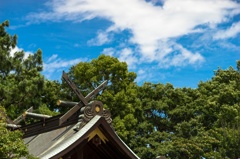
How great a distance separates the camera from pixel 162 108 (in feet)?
119

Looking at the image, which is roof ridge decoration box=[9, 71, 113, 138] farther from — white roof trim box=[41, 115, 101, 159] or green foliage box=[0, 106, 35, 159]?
green foliage box=[0, 106, 35, 159]

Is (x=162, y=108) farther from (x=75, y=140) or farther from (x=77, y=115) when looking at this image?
(x=75, y=140)

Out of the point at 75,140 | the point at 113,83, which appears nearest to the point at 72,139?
the point at 75,140

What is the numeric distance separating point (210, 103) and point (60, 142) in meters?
22.2

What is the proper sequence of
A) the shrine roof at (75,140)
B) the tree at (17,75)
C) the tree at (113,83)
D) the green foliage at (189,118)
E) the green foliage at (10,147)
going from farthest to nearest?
the tree at (113,83), the green foliage at (189,118), the tree at (17,75), the shrine roof at (75,140), the green foliage at (10,147)

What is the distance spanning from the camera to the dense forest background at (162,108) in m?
28.4

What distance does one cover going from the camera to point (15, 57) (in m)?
25.0

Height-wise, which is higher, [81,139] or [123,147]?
[81,139]

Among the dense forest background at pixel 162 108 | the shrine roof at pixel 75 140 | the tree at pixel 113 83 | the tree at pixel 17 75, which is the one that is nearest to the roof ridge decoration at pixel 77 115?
the shrine roof at pixel 75 140

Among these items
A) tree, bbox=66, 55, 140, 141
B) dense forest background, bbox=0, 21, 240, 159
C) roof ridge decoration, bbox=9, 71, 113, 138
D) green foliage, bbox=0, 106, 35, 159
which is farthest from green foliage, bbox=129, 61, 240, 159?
green foliage, bbox=0, 106, 35, 159

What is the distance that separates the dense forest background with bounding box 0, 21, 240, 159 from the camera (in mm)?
28359

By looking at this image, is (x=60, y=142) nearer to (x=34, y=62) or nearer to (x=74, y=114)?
(x=74, y=114)

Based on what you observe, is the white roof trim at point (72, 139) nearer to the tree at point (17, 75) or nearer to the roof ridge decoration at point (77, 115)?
the roof ridge decoration at point (77, 115)

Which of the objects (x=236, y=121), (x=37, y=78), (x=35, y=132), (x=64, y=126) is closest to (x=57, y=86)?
(x=37, y=78)
